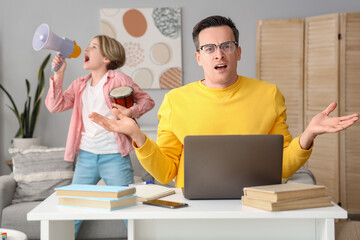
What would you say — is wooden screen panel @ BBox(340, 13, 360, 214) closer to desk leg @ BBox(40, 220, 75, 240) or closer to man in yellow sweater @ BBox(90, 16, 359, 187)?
man in yellow sweater @ BBox(90, 16, 359, 187)

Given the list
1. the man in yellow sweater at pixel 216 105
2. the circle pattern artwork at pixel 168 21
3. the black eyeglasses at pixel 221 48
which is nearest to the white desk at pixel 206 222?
the man in yellow sweater at pixel 216 105

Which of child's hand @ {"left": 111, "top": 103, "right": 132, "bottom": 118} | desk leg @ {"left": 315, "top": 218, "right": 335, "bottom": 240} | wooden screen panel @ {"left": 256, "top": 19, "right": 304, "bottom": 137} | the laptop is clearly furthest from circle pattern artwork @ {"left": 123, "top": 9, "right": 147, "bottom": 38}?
desk leg @ {"left": 315, "top": 218, "right": 335, "bottom": 240}

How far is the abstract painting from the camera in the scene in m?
5.03

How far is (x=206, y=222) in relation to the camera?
1.49m

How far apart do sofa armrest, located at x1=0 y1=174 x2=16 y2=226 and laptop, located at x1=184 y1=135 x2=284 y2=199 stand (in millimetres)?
2151

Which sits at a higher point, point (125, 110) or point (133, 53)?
point (133, 53)

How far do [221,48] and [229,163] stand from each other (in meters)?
0.57

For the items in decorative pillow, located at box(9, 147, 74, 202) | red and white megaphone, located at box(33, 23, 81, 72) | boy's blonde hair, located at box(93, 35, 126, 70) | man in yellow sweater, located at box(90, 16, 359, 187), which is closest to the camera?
man in yellow sweater, located at box(90, 16, 359, 187)

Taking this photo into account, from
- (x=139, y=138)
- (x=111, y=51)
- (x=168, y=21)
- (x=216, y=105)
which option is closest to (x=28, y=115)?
(x=168, y=21)

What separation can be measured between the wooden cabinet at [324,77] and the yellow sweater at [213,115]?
283 cm

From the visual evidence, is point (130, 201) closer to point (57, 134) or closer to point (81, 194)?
point (81, 194)

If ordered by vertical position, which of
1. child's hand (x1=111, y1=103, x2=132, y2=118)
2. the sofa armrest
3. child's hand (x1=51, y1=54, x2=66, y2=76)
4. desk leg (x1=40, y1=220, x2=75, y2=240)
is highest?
child's hand (x1=51, y1=54, x2=66, y2=76)

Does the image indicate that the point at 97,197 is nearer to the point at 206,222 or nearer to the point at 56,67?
the point at 206,222

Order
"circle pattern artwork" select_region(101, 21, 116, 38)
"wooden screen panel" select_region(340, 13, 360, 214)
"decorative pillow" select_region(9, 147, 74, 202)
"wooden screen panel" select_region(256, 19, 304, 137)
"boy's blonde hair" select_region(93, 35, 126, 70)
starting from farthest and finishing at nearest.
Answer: "circle pattern artwork" select_region(101, 21, 116, 38)
"wooden screen panel" select_region(256, 19, 304, 137)
"wooden screen panel" select_region(340, 13, 360, 214)
"decorative pillow" select_region(9, 147, 74, 202)
"boy's blonde hair" select_region(93, 35, 126, 70)
